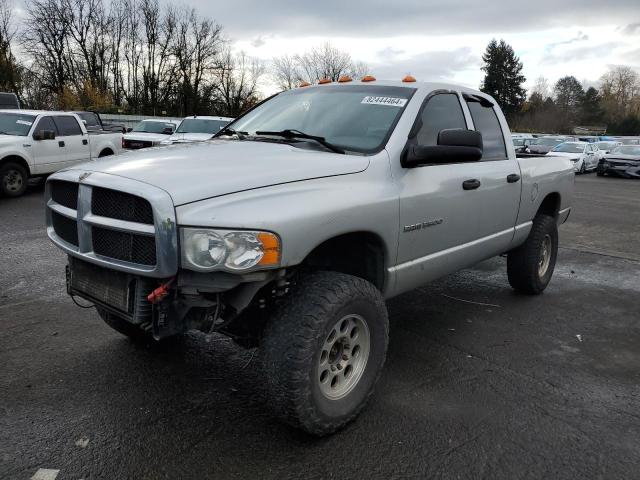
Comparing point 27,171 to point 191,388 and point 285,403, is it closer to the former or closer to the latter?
point 191,388

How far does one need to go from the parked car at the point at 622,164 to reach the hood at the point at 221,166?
81.1 feet

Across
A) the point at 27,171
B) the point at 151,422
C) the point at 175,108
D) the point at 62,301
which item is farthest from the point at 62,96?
the point at 151,422


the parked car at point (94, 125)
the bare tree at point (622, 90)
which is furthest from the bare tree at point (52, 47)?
the bare tree at point (622, 90)

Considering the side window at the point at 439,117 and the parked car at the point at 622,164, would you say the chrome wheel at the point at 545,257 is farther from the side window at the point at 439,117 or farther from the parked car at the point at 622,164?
the parked car at the point at 622,164

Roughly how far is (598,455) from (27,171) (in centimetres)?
1211

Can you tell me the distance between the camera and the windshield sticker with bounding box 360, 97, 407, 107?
374 centimetres

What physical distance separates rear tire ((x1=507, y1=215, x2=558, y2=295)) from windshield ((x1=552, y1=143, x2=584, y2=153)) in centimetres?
2396

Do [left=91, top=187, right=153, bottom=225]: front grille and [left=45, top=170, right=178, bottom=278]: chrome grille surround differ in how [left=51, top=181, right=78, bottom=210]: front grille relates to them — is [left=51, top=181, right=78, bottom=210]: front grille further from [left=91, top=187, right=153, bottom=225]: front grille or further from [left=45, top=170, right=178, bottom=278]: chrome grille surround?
[left=91, top=187, right=153, bottom=225]: front grille

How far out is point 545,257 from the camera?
19.0 ft

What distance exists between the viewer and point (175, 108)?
51.6 meters

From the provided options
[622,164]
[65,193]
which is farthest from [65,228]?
[622,164]

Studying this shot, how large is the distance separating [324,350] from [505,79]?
82.8 m

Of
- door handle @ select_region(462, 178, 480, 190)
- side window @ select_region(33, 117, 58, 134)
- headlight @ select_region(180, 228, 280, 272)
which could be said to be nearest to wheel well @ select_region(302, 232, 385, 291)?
headlight @ select_region(180, 228, 280, 272)

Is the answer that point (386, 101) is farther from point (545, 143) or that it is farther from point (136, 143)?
point (545, 143)
